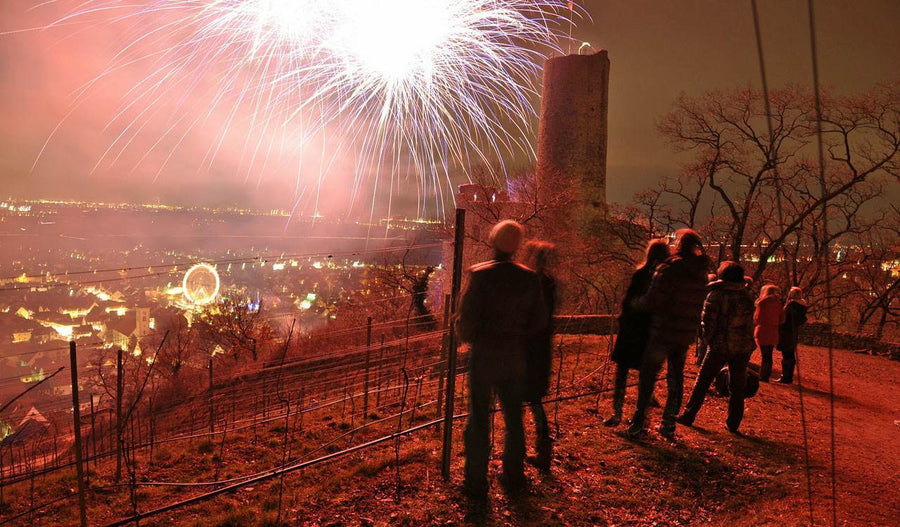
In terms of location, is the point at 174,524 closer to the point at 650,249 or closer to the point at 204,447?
the point at 204,447

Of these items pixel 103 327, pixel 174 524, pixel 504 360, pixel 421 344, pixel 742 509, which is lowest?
pixel 103 327

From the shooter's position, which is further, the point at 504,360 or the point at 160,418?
the point at 160,418

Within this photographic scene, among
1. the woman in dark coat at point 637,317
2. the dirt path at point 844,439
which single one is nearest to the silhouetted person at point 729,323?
the woman in dark coat at point 637,317

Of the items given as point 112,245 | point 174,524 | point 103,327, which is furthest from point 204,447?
point 112,245

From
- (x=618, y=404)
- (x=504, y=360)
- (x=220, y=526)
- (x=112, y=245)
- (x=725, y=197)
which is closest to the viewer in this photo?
(x=504, y=360)

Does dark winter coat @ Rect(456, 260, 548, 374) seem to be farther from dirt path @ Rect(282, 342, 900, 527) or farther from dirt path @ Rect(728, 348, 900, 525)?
dirt path @ Rect(728, 348, 900, 525)

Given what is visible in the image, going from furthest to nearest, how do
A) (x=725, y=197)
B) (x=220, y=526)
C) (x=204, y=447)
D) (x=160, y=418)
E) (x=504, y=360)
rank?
(x=725, y=197) < (x=160, y=418) < (x=204, y=447) < (x=220, y=526) < (x=504, y=360)

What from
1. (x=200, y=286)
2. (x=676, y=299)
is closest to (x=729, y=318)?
(x=676, y=299)

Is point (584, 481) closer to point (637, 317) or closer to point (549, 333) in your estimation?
point (549, 333)
